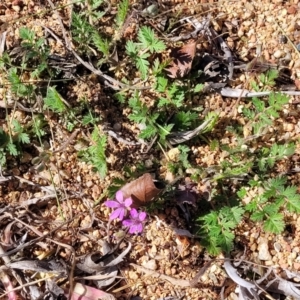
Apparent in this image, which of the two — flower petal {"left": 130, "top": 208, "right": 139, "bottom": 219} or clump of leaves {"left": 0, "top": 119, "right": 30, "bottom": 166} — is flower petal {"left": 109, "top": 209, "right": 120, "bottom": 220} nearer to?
flower petal {"left": 130, "top": 208, "right": 139, "bottom": 219}

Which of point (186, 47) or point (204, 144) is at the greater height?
point (186, 47)

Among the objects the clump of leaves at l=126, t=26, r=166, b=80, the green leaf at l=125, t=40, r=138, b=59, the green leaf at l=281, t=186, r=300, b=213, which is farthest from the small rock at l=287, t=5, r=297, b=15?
the green leaf at l=281, t=186, r=300, b=213

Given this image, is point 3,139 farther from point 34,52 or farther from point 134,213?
point 134,213

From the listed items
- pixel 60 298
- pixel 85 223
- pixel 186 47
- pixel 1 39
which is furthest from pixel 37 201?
pixel 186 47

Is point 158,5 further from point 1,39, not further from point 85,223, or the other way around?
point 85,223

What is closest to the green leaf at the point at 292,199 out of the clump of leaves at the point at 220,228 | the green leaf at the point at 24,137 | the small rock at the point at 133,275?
the clump of leaves at the point at 220,228

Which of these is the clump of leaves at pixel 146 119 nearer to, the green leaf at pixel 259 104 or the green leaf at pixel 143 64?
the green leaf at pixel 143 64
